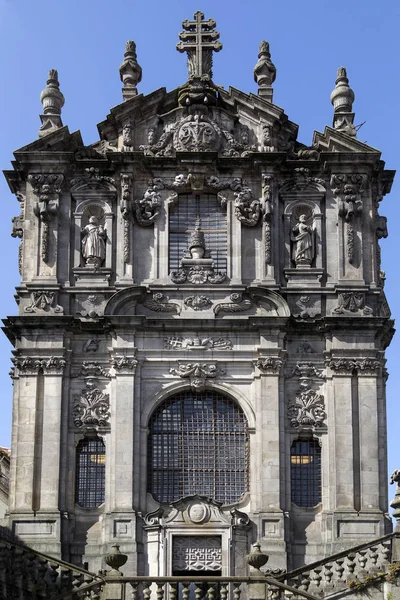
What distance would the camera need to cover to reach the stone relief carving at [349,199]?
1396 inches

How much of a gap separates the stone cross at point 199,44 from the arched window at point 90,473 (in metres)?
10.2

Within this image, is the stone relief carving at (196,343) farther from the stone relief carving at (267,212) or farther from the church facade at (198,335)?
the stone relief carving at (267,212)

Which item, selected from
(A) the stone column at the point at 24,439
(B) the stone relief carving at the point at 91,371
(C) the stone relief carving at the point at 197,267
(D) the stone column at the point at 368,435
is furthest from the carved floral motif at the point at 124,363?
(D) the stone column at the point at 368,435

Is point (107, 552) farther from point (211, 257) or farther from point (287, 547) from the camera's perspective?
point (211, 257)

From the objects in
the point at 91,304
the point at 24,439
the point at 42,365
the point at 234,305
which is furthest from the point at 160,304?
the point at 24,439

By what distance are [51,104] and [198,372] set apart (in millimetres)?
8183

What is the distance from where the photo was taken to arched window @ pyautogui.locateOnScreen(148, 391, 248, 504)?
112ft

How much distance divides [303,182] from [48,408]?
8691mm

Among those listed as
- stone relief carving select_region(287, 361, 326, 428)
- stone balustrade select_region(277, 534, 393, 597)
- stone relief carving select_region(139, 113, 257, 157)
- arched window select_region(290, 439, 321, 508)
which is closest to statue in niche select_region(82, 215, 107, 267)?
stone relief carving select_region(139, 113, 257, 157)

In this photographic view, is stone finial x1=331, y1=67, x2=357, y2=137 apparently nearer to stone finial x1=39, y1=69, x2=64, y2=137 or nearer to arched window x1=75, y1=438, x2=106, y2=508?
stone finial x1=39, y1=69, x2=64, y2=137

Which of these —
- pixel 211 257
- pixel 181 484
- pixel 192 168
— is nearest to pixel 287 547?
pixel 181 484

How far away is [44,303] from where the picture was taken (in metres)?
34.8

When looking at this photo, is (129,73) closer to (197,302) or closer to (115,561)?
(197,302)

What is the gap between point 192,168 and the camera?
36031 mm
